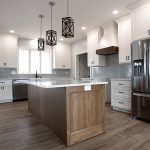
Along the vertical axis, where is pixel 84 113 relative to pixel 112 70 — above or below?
below

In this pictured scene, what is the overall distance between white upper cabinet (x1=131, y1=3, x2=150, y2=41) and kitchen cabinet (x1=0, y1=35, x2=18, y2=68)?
476 centimetres

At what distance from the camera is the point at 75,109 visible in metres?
2.24

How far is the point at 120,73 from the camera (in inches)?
191

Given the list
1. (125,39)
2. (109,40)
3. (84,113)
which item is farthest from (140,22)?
(84,113)

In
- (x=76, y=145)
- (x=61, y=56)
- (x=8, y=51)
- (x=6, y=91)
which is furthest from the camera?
(x=61, y=56)

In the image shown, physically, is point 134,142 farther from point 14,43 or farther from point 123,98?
point 14,43

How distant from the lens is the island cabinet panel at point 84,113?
7.20 ft

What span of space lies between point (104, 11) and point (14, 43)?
13.3ft

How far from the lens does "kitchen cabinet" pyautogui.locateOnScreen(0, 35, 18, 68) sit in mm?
5655

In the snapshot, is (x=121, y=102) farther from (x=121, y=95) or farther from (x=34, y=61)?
(x=34, y=61)

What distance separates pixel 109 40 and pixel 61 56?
3.27m

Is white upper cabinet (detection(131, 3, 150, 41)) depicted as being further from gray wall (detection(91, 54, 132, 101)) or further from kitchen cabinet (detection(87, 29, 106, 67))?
kitchen cabinet (detection(87, 29, 106, 67))

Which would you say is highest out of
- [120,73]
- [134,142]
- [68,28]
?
[68,28]

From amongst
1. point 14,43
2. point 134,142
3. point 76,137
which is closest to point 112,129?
point 134,142
